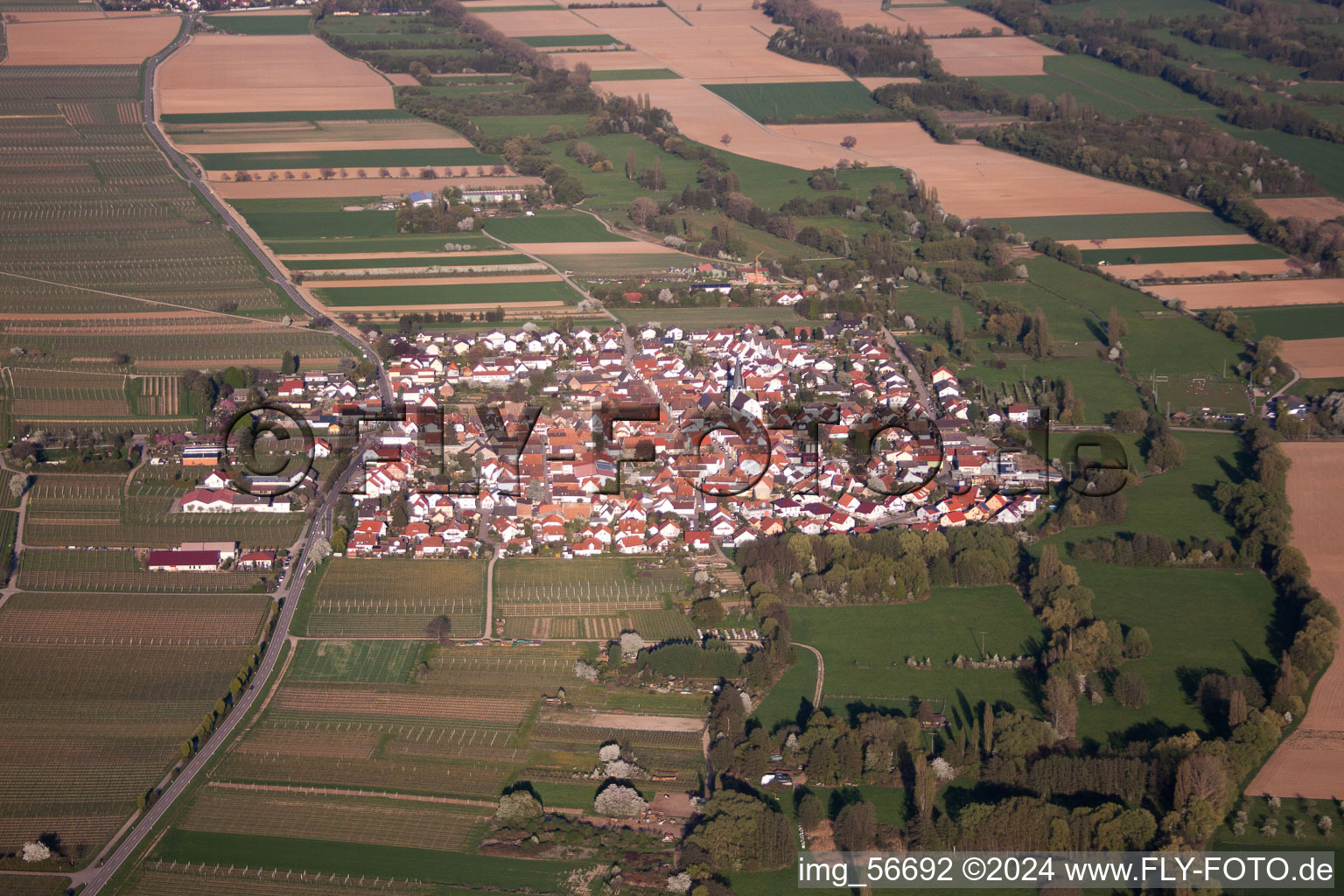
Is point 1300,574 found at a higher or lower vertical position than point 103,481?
higher

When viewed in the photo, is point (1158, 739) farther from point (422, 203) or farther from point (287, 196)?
point (287, 196)

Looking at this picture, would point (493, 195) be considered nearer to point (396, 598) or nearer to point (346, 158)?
point (346, 158)

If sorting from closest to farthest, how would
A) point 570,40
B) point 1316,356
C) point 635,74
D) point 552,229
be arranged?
point 1316,356 → point 552,229 → point 635,74 → point 570,40

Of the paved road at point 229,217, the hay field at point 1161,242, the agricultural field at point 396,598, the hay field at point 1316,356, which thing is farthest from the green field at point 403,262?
the hay field at point 1316,356

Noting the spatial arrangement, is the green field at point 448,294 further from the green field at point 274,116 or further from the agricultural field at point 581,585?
the green field at point 274,116

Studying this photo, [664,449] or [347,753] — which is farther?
[664,449]

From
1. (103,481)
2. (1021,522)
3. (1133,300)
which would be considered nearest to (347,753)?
(103,481)

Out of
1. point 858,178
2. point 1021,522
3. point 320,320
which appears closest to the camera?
point 1021,522

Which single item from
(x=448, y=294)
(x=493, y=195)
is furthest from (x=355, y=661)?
(x=493, y=195)
